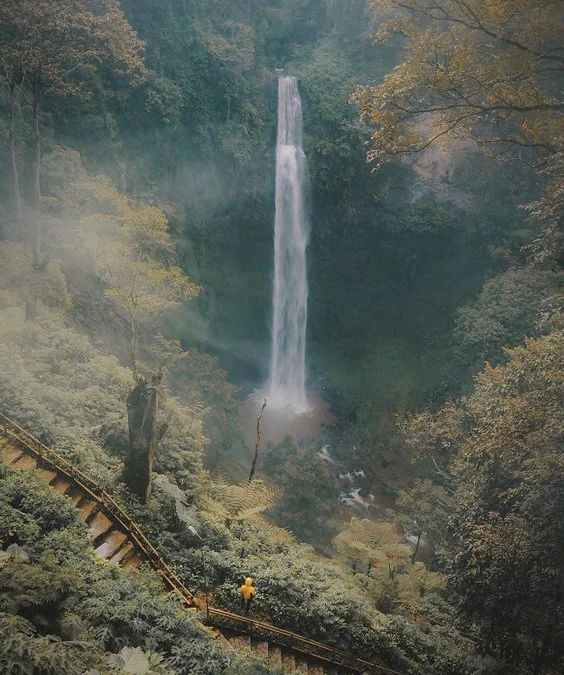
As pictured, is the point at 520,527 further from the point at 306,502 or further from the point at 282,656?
the point at 306,502

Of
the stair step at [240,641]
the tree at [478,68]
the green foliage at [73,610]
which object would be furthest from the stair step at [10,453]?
the tree at [478,68]

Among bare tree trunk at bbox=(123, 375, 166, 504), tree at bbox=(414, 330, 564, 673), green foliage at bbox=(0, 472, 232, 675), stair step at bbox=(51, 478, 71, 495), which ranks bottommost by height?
green foliage at bbox=(0, 472, 232, 675)

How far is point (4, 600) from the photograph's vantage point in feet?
12.4

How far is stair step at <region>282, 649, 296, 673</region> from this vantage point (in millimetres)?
6191

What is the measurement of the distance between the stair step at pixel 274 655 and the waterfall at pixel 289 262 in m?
18.2

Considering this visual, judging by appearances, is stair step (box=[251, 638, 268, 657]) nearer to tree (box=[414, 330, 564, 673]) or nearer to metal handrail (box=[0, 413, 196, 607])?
metal handrail (box=[0, 413, 196, 607])

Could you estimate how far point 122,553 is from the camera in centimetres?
648

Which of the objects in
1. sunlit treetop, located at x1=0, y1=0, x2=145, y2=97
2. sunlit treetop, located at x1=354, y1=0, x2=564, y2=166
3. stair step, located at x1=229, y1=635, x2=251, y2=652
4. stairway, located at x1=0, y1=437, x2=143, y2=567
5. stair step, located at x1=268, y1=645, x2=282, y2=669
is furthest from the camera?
sunlit treetop, located at x1=0, y1=0, x2=145, y2=97

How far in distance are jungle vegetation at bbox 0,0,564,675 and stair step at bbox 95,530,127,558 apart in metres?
0.49

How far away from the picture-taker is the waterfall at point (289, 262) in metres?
24.0

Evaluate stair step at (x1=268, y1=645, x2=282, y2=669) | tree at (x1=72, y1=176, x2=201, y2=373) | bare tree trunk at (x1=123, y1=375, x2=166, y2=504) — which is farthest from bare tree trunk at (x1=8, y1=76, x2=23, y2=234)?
stair step at (x1=268, y1=645, x2=282, y2=669)

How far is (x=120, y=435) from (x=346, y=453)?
1425 centimetres

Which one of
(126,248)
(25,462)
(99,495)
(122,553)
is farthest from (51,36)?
(122,553)

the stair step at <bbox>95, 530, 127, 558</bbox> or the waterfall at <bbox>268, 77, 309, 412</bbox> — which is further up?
the waterfall at <bbox>268, 77, 309, 412</bbox>
